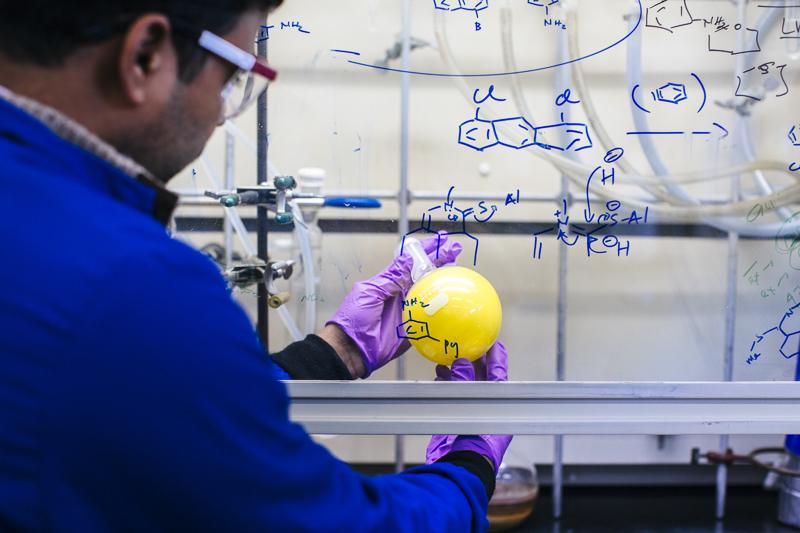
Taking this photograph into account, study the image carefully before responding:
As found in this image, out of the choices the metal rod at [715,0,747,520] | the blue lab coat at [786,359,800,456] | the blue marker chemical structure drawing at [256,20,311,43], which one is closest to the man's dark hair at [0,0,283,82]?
the blue marker chemical structure drawing at [256,20,311,43]

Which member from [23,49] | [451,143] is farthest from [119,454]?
[451,143]

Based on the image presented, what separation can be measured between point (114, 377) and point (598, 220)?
0.97 m

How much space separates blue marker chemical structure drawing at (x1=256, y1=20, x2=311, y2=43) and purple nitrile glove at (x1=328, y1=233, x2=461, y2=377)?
1.39ft

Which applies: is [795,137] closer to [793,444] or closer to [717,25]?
[717,25]

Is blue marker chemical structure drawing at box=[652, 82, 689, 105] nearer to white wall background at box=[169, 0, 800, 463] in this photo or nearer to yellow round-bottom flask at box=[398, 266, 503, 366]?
white wall background at box=[169, 0, 800, 463]

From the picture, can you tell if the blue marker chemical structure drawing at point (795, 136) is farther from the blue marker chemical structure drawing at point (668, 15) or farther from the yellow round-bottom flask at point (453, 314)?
the yellow round-bottom flask at point (453, 314)

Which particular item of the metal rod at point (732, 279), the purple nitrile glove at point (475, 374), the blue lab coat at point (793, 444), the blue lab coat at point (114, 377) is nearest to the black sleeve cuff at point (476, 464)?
the purple nitrile glove at point (475, 374)

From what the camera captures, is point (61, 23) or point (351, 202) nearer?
point (61, 23)

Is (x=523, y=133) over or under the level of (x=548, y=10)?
under

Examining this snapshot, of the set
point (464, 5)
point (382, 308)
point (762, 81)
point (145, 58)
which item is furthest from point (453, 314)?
point (762, 81)

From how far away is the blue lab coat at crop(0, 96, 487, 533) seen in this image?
449mm

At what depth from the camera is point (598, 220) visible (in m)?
1.23

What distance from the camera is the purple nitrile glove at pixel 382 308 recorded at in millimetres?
1187

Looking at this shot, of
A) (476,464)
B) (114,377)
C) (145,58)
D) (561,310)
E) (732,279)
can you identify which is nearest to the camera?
(114,377)
